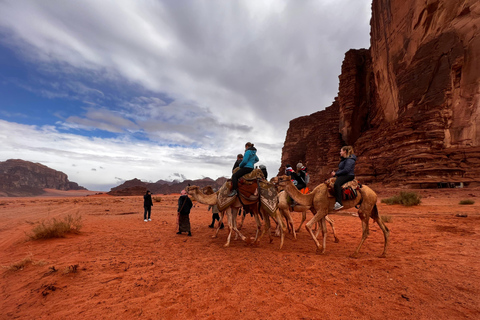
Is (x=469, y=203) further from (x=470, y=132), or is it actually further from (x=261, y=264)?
(x=261, y=264)

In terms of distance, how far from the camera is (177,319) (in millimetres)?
2820

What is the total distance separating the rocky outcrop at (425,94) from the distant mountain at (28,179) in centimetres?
10897

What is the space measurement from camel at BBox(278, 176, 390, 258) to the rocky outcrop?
18214mm

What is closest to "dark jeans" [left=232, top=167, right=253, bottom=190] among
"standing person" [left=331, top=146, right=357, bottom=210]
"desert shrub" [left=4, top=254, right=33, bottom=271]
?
"standing person" [left=331, top=146, right=357, bottom=210]

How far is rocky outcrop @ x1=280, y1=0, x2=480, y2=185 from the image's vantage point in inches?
751

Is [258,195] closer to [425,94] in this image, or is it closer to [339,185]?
[339,185]

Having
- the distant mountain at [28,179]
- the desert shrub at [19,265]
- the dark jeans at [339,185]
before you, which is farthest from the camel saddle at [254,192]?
the distant mountain at [28,179]

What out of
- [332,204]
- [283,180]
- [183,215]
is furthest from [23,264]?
[332,204]

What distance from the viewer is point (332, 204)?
5531 millimetres

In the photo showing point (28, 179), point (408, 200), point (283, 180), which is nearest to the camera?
point (283, 180)

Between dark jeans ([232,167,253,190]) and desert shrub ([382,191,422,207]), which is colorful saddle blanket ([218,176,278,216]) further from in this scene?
desert shrub ([382,191,422,207])

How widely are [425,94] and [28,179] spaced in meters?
135

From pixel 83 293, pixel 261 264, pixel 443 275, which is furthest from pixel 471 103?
pixel 83 293

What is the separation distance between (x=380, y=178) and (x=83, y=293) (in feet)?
87.8
